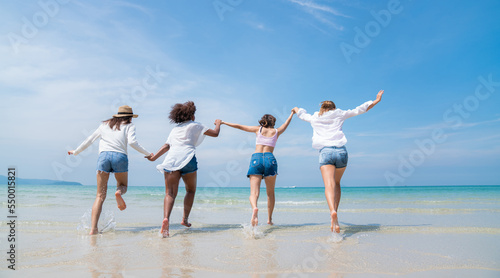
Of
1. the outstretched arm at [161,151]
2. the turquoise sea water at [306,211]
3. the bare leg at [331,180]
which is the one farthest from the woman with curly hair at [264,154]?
the turquoise sea water at [306,211]

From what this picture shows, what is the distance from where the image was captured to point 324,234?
491 centimetres

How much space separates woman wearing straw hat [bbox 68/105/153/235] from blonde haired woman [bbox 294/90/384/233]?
2.77m

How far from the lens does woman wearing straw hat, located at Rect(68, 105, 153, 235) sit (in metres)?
5.05

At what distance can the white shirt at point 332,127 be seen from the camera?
16.4 ft

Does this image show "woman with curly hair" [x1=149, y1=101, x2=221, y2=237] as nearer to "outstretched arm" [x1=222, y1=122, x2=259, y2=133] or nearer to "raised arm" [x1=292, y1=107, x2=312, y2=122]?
"outstretched arm" [x1=222, y1=122, x2=259, y2=133]

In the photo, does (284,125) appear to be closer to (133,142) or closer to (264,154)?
(264,154)

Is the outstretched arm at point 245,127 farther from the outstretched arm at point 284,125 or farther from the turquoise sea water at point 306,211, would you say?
the turquoise sea water at point 306,211

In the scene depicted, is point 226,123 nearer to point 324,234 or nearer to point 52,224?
point 324,234

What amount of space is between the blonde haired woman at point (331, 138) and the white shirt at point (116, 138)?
2.80 metres

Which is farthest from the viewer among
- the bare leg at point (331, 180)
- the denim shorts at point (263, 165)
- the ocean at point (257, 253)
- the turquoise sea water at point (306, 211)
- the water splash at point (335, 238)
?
the turquoise sea water at point (306, 211)

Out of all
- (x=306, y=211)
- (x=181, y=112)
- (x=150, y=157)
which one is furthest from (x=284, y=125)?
(x=306, y=211)

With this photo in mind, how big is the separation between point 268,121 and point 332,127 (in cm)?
113

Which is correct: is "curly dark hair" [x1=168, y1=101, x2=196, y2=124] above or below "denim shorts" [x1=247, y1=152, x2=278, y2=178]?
above

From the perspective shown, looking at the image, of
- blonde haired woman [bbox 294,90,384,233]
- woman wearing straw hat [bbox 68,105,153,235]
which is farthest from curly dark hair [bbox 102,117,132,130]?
blonde haired woman [bbox 294,90,384,233]
